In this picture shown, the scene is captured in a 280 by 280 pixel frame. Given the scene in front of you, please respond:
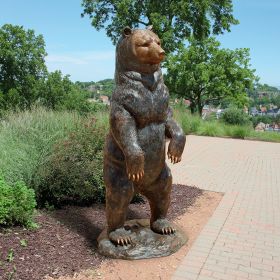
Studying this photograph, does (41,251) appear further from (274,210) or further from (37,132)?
(274,210)

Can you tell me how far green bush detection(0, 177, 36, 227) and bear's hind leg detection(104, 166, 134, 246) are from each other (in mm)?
1149

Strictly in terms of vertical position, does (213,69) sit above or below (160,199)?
above

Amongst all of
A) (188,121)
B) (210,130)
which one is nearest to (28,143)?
(188,121)

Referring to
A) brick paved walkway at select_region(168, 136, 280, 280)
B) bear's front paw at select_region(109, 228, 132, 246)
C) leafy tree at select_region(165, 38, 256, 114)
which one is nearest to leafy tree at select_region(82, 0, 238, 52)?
leafy tree at select_region(165, 38, 256, 114)

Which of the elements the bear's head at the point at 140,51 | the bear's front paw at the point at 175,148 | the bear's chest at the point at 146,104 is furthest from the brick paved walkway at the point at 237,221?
the bear's head at the point at 140,51

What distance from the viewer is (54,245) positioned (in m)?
4.11

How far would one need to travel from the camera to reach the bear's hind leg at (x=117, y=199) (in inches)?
149

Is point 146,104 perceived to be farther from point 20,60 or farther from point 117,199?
point 20,60

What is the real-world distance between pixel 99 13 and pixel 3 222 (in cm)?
1954

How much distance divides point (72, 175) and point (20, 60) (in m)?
20.4

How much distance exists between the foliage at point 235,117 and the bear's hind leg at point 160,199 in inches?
739

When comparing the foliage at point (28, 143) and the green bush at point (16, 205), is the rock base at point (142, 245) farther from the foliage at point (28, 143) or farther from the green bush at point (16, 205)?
the foliage at point (28, 143)

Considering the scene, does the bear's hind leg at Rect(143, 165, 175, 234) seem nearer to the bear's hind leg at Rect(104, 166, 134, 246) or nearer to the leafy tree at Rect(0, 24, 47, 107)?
→ the bear's hind leg at Rect(104, 166, 134, 246)

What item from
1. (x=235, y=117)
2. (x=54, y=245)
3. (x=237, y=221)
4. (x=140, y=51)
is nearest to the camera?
(x=140, y=51)
